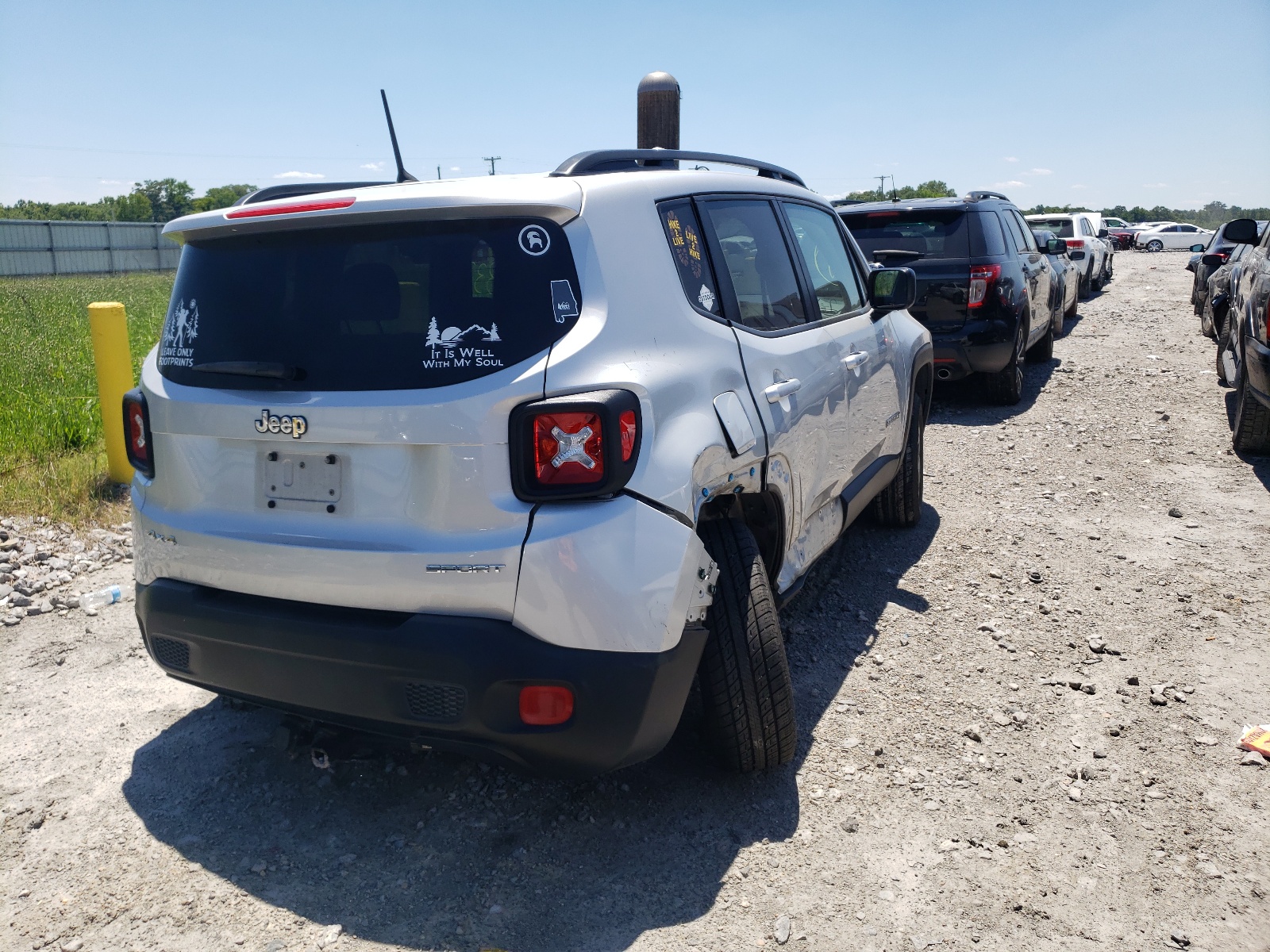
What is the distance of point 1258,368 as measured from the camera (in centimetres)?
629

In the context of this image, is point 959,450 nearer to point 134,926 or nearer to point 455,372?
point 455,372

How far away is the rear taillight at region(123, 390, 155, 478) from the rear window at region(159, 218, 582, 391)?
30 cm

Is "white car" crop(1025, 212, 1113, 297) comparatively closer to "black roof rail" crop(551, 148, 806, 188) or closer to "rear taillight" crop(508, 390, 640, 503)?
"black roof rail" crop(551, 148, 806, 188)

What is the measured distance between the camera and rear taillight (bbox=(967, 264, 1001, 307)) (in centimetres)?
854

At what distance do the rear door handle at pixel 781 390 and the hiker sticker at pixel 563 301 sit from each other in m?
0.90

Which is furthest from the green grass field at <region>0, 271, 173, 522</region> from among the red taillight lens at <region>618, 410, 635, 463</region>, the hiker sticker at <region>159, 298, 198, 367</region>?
the red taillight lens at <region>618, 410, 635, 463</region>

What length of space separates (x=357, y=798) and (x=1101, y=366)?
10.2 m

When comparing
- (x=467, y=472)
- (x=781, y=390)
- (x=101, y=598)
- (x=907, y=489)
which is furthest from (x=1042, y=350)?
(x=467, y=472)

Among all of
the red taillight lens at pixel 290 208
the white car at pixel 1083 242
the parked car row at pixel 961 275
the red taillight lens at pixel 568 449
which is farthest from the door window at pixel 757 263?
the white car at pixel 1083 242

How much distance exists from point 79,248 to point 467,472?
45.1 m

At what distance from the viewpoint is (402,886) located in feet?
8.86

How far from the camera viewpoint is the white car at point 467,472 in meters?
2.42

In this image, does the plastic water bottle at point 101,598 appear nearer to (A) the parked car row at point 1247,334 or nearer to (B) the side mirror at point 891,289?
(B) the side mirror at point 891,289

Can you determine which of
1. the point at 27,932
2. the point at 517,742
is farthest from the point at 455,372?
the point at 27,932
